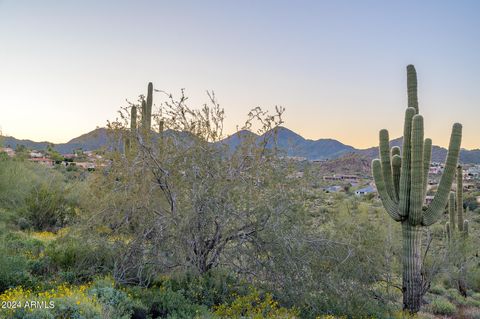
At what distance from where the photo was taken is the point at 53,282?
7.95 meters

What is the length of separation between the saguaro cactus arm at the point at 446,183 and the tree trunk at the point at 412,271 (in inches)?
16.7

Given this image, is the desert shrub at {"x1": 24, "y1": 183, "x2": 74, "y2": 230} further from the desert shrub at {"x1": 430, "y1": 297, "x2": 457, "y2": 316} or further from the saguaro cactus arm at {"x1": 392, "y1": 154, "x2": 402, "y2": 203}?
the desert shrub at {"x1": 430, "y1": 297, "x2": 457, "y2": 316}

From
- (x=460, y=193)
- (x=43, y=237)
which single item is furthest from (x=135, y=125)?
(x=460, y=193)

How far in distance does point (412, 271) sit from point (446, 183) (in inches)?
93.7

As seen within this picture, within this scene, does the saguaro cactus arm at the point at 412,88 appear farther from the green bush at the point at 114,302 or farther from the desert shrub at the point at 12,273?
the desert shrub at the point at 12,273

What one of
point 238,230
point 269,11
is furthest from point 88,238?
point 269,11

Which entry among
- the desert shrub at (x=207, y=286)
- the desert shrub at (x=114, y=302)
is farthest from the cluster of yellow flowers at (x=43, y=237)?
the desert shrub at (x=114, y=302)

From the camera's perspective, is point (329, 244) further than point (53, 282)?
Yes

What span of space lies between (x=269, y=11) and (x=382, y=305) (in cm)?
1231

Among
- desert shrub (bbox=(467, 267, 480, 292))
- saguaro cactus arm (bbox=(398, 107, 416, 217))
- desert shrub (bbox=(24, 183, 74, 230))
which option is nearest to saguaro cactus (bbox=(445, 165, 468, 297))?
desert shrub (bbox=(467, 267, 480, 292))

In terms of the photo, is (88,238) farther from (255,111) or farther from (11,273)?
(255,111)

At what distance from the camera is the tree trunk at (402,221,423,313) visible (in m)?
10.4

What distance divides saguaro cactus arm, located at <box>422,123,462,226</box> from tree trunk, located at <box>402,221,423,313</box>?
0.43 meters

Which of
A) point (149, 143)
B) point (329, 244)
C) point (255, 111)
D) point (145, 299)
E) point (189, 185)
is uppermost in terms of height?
point (255, 111)
